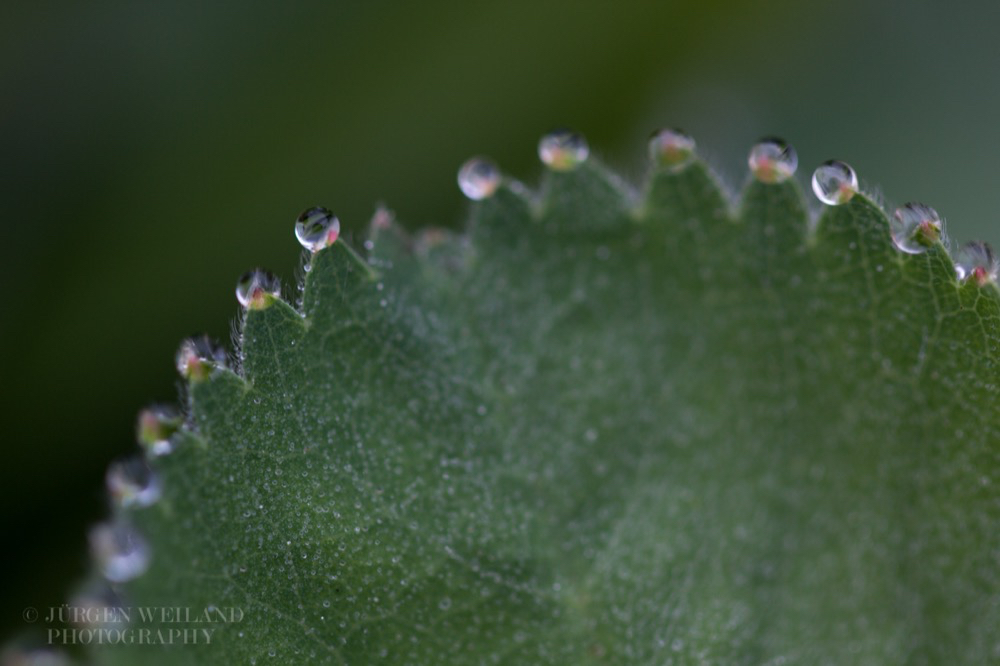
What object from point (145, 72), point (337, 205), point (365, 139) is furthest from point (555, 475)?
point (145, 72)

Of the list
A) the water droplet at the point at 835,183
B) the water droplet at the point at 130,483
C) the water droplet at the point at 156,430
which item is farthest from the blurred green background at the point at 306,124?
the water droplet at the point at 835,183

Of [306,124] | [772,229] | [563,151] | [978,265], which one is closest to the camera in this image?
[978,265]

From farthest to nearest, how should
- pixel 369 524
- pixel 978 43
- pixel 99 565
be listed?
pixel 978 43 < pixel 99 565 < pixel 369 524

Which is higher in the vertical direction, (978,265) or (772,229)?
(772,229)

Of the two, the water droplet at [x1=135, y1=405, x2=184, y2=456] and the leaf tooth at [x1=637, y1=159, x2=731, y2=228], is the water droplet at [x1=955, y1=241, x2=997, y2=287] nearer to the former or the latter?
the leaf tooth at [x1=637, y1=159, x2=731, y2=228]

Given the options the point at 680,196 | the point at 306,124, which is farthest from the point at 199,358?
the point at 306,124

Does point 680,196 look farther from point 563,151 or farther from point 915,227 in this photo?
point 915,227

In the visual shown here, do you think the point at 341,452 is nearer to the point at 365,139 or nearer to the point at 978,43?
the point at 365,139

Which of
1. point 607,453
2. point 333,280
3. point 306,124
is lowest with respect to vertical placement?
point 607,453
